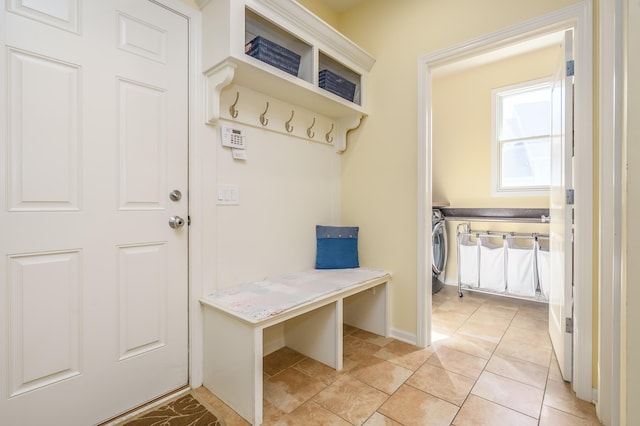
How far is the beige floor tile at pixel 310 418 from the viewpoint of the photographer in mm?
1407

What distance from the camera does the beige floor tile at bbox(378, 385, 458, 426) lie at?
4.66 feet

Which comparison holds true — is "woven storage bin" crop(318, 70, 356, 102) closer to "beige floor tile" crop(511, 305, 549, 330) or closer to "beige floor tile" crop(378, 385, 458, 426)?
"beige floor tile" crop(378, 385, 458, 426)

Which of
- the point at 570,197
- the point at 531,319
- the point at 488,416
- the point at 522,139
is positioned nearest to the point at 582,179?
the point at 570,197

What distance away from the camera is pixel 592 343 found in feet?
5.16

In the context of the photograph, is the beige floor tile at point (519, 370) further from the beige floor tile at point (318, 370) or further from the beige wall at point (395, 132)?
the beige floor tile at point (318, 370)

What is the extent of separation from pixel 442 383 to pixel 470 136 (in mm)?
2929

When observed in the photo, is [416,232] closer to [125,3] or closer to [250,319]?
[250,319]

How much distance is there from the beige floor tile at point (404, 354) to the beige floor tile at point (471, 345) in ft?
0.71

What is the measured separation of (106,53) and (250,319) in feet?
4.56

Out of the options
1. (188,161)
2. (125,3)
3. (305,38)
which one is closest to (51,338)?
(188,161)

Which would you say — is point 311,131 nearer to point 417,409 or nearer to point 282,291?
point 282,291

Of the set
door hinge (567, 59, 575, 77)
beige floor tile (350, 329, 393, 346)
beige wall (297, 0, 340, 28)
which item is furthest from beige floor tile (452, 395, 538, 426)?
beige wall (297, 0, 340, 28)

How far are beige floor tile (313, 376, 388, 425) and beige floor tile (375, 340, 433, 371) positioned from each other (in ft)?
1.17

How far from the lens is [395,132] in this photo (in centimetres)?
230
